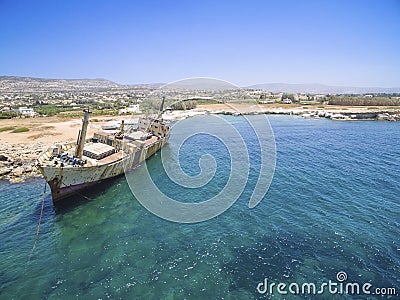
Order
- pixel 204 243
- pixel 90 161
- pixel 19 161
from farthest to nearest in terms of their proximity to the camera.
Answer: pixel 19 161, pixel 90 161, pixel 204 243

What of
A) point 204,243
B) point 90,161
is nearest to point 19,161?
point 90,161

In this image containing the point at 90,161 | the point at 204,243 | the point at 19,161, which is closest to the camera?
the point at 204,243

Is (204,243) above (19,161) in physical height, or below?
below

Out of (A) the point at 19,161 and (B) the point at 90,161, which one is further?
(A) the point at 19,161

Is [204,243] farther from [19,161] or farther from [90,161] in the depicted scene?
[19,161]

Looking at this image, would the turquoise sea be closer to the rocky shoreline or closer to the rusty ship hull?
the rusty ship hull

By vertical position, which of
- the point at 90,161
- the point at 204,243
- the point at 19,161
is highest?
the point at 90,161

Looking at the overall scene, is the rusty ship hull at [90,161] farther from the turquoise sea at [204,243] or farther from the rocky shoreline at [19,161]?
the rocky shoreline at [19,161]
